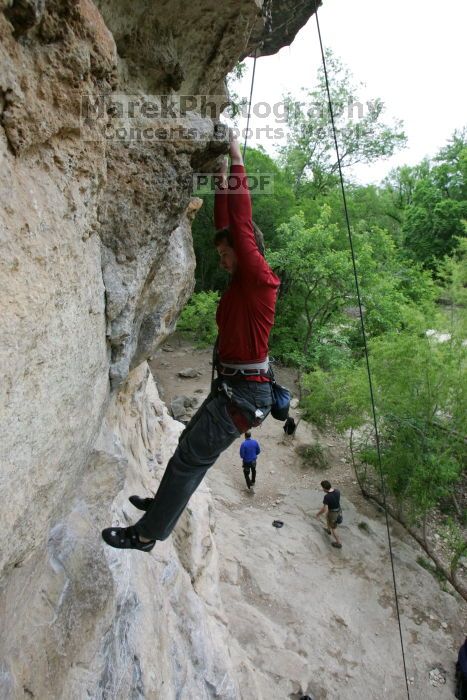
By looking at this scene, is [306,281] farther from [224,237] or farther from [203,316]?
[224,237]

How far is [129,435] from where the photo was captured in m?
5.13

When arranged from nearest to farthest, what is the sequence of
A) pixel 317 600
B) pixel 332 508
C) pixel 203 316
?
pixel 317 600, pixel 332 508, pixel 203 316

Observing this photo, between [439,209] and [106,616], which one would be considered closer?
[106,616]

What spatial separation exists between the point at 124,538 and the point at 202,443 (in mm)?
903

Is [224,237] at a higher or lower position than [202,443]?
higher

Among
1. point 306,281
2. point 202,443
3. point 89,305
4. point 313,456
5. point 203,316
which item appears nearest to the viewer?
point 89,305

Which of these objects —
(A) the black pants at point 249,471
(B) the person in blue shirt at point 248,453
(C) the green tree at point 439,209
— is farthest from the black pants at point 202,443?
(C) the green tree at point 439,209

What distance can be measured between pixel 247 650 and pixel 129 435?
10.0ft

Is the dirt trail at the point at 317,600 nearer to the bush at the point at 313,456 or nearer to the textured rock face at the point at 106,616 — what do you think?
the bush at the point at 313,456

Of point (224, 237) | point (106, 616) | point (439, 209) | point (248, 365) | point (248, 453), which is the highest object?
point (439, 209)

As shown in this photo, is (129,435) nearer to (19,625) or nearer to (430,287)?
(19,625)

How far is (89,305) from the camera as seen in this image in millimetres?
2328

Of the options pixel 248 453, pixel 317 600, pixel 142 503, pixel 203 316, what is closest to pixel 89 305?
pixel 142 503

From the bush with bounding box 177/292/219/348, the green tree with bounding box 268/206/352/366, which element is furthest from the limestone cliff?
the green tree with bounding box 268/206/352/366
